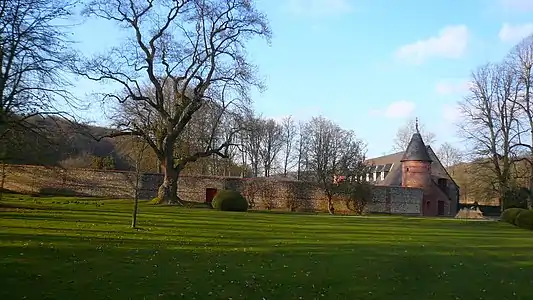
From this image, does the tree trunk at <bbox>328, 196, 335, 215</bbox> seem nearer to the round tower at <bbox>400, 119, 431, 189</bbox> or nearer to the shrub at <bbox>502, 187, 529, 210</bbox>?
the shrub at <bbox>502, 187, 529, 210</bbox>

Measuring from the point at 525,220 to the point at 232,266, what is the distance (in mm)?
28261

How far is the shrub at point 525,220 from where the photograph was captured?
34.6 metres

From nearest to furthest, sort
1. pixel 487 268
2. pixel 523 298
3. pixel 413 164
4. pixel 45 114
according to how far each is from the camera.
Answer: pixel 523 298, pixel 487 268, pixel 45 114, pixel 413 164

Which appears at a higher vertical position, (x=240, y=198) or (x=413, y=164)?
(x=413, y=164)

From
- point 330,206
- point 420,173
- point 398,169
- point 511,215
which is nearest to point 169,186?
point 330,206

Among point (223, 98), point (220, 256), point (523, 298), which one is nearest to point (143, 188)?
point (223, 98)

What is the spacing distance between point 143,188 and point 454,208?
126 ft

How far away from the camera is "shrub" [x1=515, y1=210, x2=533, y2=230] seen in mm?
34588

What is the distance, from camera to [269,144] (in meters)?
68.7

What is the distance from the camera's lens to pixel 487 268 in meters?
15.0

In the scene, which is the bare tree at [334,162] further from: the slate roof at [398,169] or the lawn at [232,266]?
the lawn at [232,266]

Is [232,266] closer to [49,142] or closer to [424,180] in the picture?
[49,142]

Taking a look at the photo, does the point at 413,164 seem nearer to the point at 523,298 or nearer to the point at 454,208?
the point at 454,208

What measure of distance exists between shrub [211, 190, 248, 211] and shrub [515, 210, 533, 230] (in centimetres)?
1816
